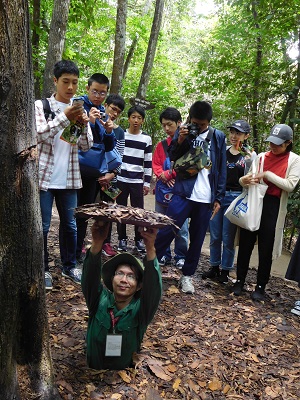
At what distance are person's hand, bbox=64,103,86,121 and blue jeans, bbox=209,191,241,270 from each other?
2678 millimetres

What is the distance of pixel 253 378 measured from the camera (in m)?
3.24

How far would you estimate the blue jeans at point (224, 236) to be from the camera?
5230 millimetres

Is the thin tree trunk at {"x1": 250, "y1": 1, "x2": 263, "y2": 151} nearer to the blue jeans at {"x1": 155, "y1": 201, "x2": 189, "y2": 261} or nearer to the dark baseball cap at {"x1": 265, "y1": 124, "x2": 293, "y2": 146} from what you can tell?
the dark baseball cap at {"x1": 265, "y1": 124, "x2": 293, "y2": 146}

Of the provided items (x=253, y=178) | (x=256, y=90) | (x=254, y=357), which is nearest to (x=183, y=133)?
(x=253, y=178)

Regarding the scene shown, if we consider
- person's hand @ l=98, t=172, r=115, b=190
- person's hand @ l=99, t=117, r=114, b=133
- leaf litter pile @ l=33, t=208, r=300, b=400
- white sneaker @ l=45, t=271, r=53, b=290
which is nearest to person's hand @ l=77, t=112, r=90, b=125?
person's hand @ l=99, t=117, r=114, b=133

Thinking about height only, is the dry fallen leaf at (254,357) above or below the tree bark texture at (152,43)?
below

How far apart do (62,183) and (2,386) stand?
2158mm

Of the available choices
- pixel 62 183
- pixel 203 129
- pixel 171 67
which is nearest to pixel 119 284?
pixel 62 183

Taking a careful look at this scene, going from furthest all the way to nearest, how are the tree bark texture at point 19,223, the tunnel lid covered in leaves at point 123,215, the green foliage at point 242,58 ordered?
the green foliage at point 242,58, the tunnel lid covered in leaves at point 123,215, the tree bark texture at point 19,223

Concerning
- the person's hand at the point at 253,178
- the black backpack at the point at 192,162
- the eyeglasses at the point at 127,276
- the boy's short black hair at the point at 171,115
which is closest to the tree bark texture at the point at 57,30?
the boy's short black hair at the point at 171,115

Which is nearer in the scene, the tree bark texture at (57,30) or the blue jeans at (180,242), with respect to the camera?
the blue jeans at (180,242)

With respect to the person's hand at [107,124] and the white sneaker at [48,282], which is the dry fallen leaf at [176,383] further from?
the person's hand at [107,124]

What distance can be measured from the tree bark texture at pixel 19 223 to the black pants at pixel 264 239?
10.6 ft

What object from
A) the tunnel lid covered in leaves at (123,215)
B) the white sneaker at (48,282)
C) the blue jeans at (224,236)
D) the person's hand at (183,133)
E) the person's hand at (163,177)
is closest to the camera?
the tunnel lid covered in leaves at (123,215)
